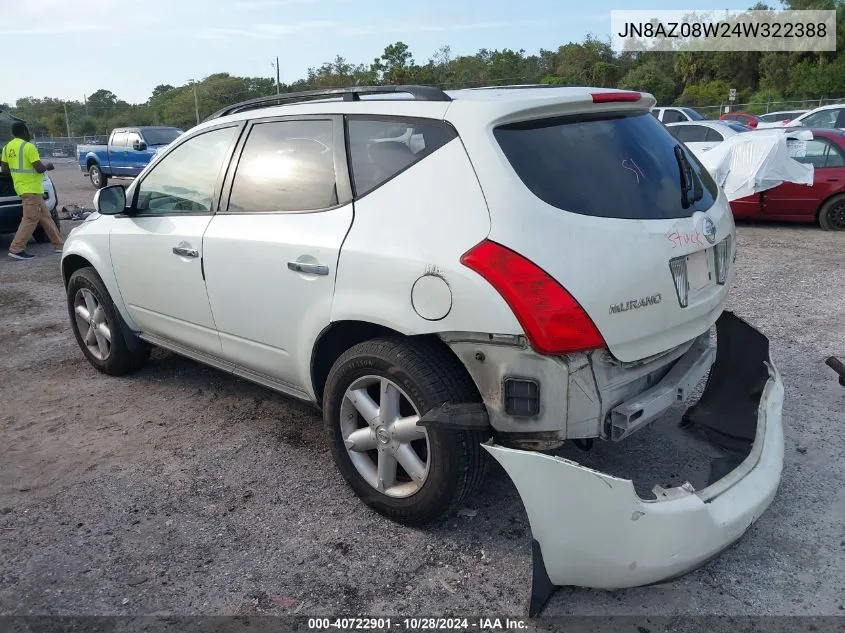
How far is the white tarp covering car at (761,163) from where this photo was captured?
10000 millimetres

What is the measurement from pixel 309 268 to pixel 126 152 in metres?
19.0

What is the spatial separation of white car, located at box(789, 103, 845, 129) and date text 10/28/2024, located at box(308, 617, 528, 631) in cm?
1696

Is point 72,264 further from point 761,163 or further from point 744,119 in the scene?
point 744,119

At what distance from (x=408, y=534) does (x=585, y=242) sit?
1475 millimetres

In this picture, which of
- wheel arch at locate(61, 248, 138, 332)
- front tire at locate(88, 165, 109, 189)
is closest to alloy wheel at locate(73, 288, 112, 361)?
wheel arch at locate(61, 248, 138, 332)

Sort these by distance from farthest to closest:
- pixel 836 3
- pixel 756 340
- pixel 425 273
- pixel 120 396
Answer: pixel 836 3
pixel 120 396
pixel 756 340
pixel 425 273

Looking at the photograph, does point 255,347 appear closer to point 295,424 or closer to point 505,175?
point 295,424

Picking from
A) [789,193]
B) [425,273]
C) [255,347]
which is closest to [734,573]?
[425,273]

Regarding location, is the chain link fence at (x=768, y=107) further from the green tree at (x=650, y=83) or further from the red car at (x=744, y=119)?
the red car at (x=744, y=119)

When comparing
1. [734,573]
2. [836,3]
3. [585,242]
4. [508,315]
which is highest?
[836,3]

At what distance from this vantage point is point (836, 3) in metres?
46.2

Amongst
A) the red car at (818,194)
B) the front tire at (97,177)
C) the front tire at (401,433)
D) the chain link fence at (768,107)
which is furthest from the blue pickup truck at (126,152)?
the chain link fence at (768,107)

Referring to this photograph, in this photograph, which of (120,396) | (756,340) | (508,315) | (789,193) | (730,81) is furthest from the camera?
(730,81)

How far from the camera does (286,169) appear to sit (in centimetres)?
346
